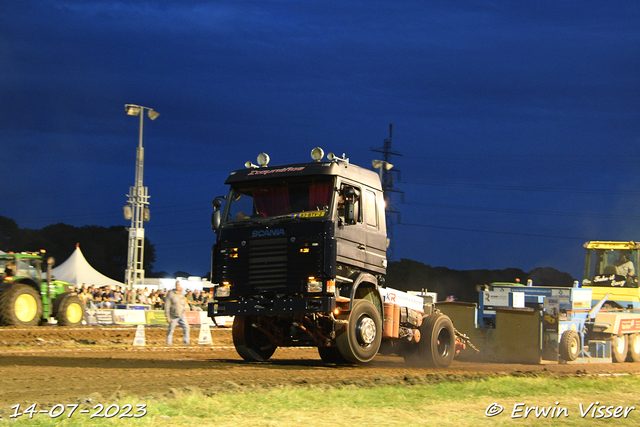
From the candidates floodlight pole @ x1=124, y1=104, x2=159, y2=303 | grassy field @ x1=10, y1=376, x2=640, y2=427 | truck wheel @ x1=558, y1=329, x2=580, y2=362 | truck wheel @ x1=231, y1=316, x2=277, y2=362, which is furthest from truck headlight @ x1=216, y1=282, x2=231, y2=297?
floodlight pole @ x1=124, y1=104, x2=159, y2=303

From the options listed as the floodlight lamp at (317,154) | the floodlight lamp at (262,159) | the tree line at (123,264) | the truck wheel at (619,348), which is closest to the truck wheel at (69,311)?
the floodlight lamp at (262,159)

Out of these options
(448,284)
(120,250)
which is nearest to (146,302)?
(448,284)

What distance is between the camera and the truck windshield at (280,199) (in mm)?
13164

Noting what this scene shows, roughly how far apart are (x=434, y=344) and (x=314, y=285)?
13.5ft

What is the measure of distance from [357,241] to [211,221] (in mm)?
2942

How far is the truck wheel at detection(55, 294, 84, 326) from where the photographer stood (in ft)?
85.2

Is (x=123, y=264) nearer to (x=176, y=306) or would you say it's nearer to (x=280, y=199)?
(x=176, y=306)

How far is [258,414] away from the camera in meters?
7.52

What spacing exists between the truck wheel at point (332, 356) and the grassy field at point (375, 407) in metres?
3.52

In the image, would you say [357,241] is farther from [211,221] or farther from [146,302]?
[146,302]

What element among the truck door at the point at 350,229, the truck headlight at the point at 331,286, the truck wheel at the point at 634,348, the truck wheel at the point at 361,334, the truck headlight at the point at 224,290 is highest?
the truck door at the point at 350,229

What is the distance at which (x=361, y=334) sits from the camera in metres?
13.3

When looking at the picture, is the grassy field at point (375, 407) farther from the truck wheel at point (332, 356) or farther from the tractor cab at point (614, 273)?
the tractor cab at point (614, 273)

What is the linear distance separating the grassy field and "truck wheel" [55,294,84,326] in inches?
729
